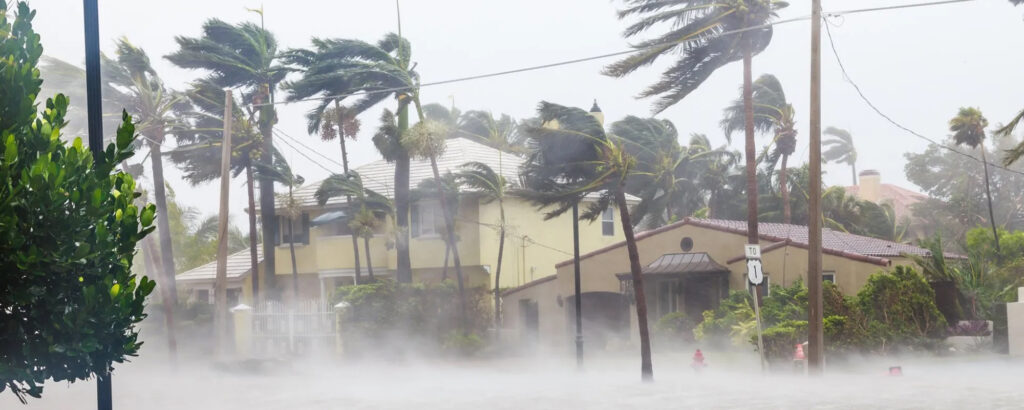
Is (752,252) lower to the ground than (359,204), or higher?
lower

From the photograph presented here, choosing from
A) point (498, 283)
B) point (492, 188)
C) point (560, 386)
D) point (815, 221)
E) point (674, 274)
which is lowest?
point (560, 386)

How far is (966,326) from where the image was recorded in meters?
35.2

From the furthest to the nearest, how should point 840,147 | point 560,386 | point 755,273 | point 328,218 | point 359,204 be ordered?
1. point 840,147
2. point 328,218
3. point 359,204
4. point 560,386
5. point 755,273

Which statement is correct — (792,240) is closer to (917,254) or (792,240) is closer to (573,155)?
(917,254)

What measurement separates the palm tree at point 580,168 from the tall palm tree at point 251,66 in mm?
21065

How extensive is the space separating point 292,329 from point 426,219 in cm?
745

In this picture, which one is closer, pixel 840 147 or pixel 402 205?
pixel 402 205

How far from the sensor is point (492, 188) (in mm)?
44188

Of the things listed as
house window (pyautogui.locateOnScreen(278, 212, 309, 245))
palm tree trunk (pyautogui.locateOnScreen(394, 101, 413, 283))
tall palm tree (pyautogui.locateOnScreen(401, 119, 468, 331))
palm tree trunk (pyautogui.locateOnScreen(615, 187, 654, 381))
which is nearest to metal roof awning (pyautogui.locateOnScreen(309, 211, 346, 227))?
house window (pyautogui.locateOnScreen(278, 212, 309, 245))

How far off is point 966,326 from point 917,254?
351 cm

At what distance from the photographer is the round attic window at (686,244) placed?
3928cm

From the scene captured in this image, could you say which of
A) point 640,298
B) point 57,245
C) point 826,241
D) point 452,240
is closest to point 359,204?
point 452,240

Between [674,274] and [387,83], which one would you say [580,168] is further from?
[387,83]

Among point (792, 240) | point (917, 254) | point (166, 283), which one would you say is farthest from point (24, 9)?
point (166, 283)
